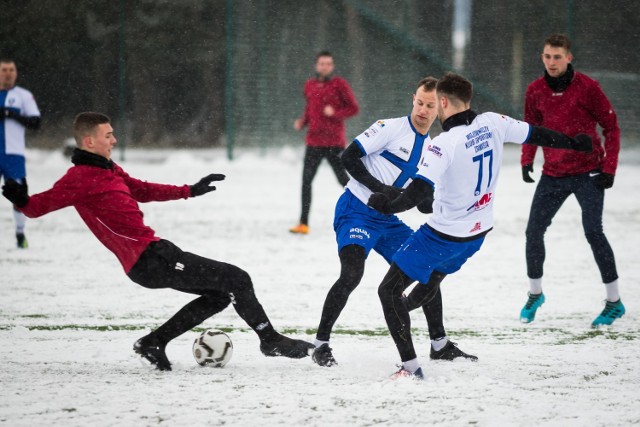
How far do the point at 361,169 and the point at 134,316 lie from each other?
2.27m

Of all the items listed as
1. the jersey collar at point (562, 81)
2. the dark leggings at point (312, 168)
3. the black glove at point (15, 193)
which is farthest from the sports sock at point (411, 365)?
the dark leggings at point (312, 168)

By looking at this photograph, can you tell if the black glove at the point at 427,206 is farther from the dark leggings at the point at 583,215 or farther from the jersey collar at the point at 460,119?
the dark leggings at the point at 583,215

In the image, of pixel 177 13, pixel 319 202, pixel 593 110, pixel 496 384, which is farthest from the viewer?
pixel 177 13

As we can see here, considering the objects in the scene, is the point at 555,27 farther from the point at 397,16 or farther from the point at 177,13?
the point at 177,13

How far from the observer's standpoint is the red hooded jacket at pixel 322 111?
34.0ft

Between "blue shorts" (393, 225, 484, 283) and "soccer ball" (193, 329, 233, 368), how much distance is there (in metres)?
1.08

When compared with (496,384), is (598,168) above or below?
above

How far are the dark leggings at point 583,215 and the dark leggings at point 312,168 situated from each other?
3842mm

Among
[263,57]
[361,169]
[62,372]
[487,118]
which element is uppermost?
[263,57]

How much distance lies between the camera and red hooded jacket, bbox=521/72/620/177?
6020 millimetres

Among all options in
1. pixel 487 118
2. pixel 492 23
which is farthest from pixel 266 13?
pixel 487 118

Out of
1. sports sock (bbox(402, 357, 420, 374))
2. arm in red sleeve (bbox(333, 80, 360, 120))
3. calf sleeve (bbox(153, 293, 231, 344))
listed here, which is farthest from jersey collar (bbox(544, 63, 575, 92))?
arm in red sleeve (bbox(333, 80, 360, 120))

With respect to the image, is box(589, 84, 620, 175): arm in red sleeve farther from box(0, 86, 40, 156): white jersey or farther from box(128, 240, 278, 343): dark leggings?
box(0, 86, 40, 156): white jersey

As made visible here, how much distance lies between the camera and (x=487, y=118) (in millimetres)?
4801
